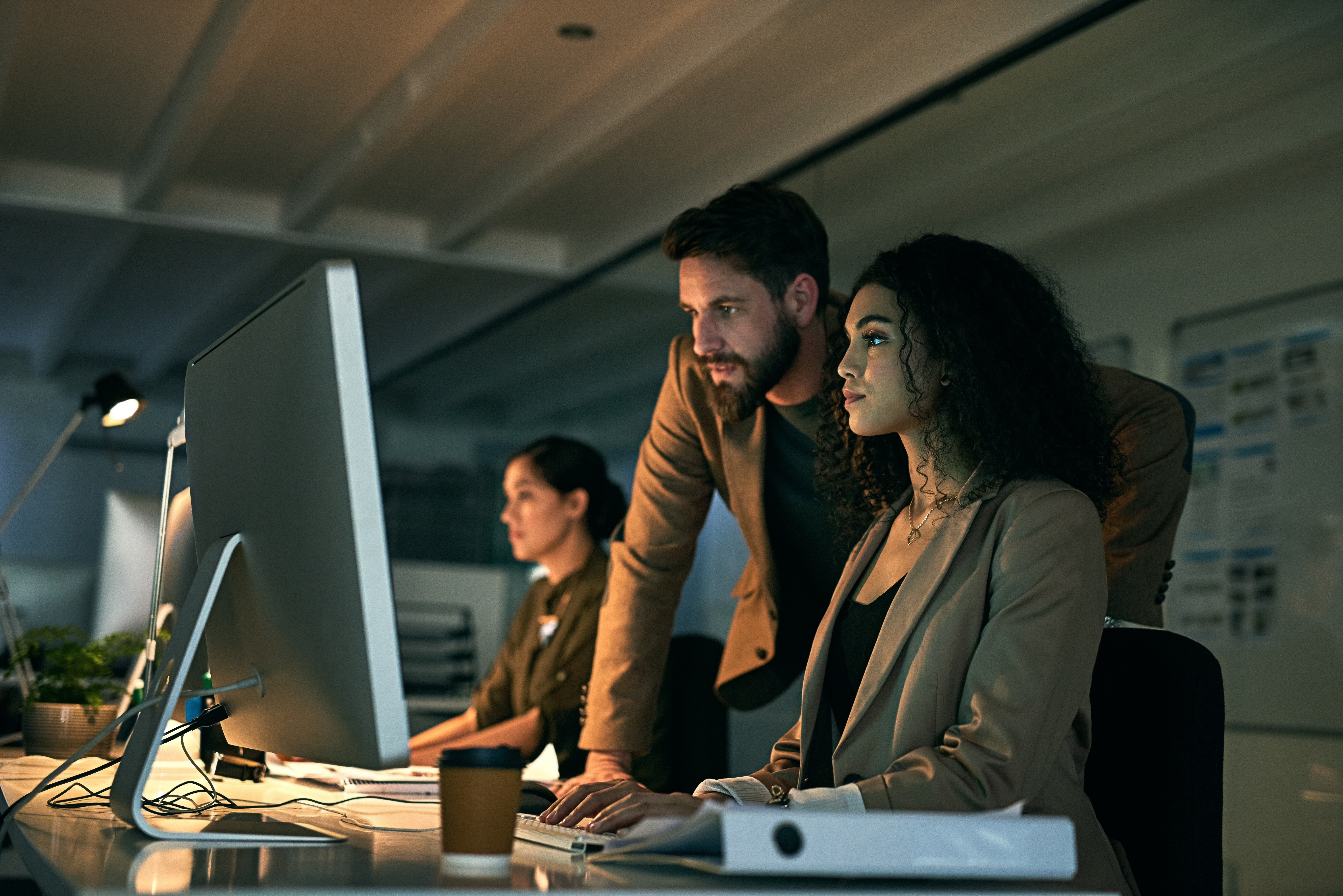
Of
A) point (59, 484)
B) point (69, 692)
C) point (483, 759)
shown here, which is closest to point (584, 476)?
point (69, 692)

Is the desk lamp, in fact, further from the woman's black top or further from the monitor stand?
the woman's black top

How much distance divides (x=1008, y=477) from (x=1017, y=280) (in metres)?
0.28

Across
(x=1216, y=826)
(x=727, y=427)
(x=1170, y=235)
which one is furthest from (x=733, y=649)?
(x=1170, y=235)

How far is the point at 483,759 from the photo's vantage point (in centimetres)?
96

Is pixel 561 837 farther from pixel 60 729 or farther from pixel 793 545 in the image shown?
pixel 60 729

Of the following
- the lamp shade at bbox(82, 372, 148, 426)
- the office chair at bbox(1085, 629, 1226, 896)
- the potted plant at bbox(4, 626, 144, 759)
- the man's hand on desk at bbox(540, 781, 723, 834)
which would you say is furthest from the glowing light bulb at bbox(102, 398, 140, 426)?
the office chair at bbox(1085, 629, 1226, 896)

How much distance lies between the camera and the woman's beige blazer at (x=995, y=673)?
1.21 metres

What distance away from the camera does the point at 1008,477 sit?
4.77 ft

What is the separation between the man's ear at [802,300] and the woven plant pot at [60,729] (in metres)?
1.36

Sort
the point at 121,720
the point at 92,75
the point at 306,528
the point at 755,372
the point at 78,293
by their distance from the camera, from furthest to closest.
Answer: the point at 78,293
the point at 92,75
the point at 755,372
the point at 121,720
the point at 306,528

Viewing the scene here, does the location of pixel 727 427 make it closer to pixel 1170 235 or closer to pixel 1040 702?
pixel 1040 702

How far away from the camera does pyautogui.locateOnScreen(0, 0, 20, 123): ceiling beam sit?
3.30 m

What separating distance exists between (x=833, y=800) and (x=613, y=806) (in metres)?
0.21

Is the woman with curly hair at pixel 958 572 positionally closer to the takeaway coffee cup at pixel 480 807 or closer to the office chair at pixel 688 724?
the takeaway coffee cup at pixel 480 807
